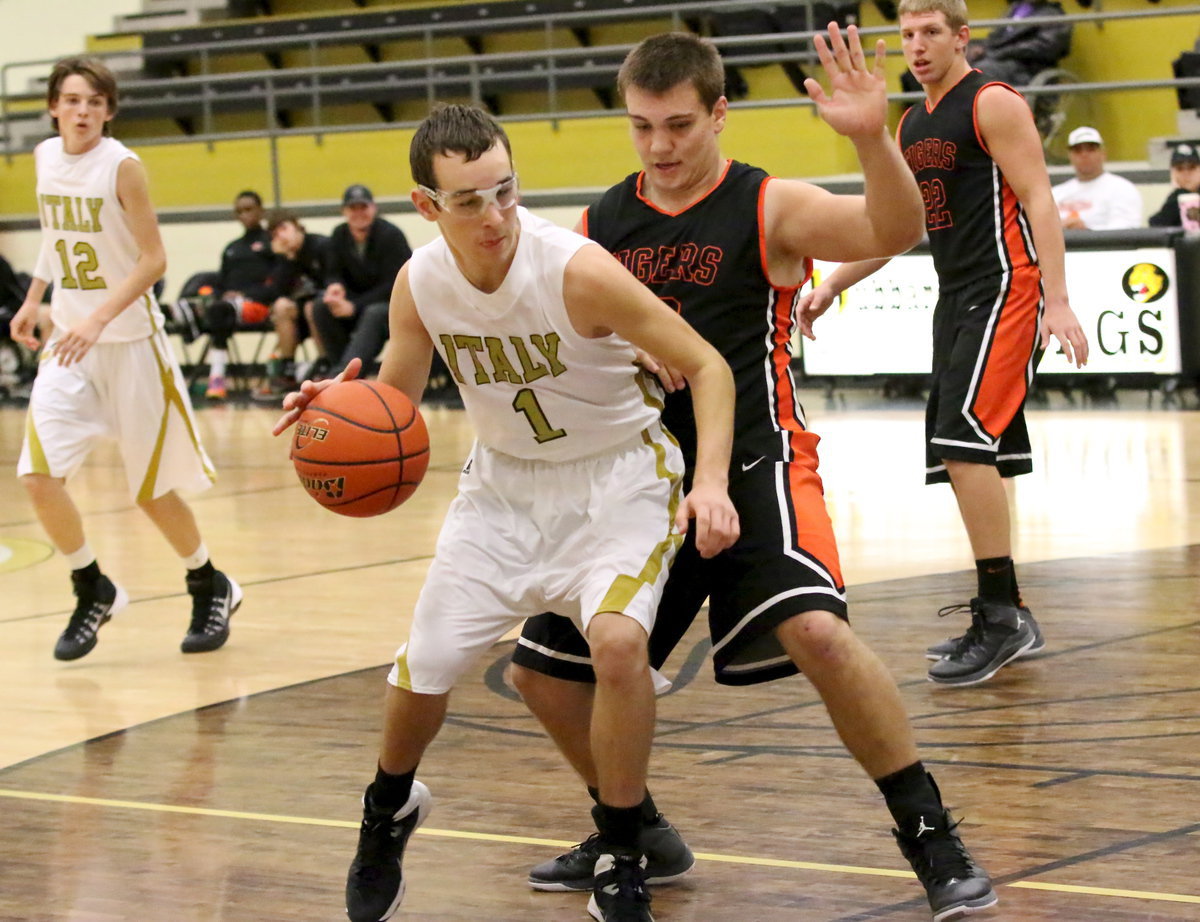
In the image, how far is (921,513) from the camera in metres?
7.63

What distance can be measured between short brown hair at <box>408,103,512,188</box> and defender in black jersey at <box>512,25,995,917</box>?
0.32 metres

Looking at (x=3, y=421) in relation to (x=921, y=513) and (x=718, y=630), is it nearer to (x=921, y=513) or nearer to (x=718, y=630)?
(x=921, y=513)

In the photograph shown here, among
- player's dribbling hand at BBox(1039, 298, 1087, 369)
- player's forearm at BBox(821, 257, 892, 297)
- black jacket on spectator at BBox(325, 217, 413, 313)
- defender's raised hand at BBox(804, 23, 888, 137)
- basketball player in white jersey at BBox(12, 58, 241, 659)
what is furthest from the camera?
black jacket on spectator at BBox(325, 217, 413, 313)

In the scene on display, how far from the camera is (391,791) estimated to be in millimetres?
3285

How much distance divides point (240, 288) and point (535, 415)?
1127cm

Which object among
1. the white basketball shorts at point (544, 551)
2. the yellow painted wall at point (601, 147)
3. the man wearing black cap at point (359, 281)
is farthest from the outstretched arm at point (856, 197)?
the yellow painted wall at point (601, 147)

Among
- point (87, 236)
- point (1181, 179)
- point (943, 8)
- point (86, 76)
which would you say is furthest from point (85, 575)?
point (1181, 179)

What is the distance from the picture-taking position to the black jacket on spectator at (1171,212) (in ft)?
36.8

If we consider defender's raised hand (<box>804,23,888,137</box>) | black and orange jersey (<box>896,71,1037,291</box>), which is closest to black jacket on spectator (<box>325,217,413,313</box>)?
black and orange jersey (<box>896,71,1037,291</box>)

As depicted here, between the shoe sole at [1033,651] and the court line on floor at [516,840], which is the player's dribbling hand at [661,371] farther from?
the shoe sole at [1033,651]

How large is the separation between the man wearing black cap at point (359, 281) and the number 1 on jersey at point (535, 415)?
31.0 ft

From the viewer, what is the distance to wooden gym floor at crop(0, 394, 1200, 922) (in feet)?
11.2

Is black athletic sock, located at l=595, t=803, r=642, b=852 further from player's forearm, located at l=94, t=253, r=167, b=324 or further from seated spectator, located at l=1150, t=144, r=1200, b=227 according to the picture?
seated spectator, located at l=1150, t=144, r=1200, b=227

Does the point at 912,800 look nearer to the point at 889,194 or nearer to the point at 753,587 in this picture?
the point at 753,587
